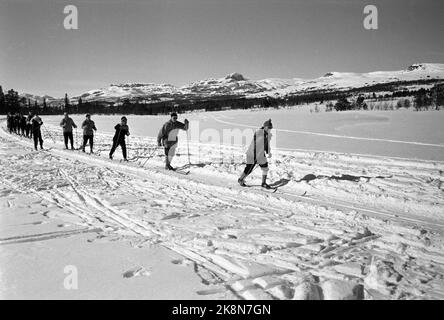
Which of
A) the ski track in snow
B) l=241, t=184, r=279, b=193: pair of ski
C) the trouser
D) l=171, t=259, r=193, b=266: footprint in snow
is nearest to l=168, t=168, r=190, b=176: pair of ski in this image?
the ski track in snow

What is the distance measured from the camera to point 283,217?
5711 millimetres

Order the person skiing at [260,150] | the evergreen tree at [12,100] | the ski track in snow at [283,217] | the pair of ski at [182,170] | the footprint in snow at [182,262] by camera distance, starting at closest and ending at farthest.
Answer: the ski track in snow at [283,217], the footprint in snow at [182,262], the person skiing at [260,150], the pair of ski at [182,170], the evergreen tree at [12,100]

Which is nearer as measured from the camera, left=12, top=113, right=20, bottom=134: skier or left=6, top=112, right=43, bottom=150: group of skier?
left=6, top=112, right=43, bottom=150: group of skier

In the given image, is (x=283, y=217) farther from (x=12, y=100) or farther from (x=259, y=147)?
(x=12, y=100)

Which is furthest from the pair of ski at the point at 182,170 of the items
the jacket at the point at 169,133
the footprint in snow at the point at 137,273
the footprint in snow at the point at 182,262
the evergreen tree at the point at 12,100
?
the evergreen tree at the point at 12,100

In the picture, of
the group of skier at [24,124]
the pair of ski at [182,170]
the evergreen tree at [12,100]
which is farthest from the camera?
the evergreen tree at [12,100]

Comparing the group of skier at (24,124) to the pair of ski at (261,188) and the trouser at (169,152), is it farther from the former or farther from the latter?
the pair of ski at (261,188)

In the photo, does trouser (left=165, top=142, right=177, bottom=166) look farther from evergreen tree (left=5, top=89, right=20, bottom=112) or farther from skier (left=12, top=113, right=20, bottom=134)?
evergreen tree (left=5, top=89, right=20, bottom=112)

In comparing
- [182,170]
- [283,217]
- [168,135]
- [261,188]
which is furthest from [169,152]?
[283,217]

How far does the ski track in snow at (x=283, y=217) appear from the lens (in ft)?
11.8

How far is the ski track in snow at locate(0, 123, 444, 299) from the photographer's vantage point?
3607 mm
